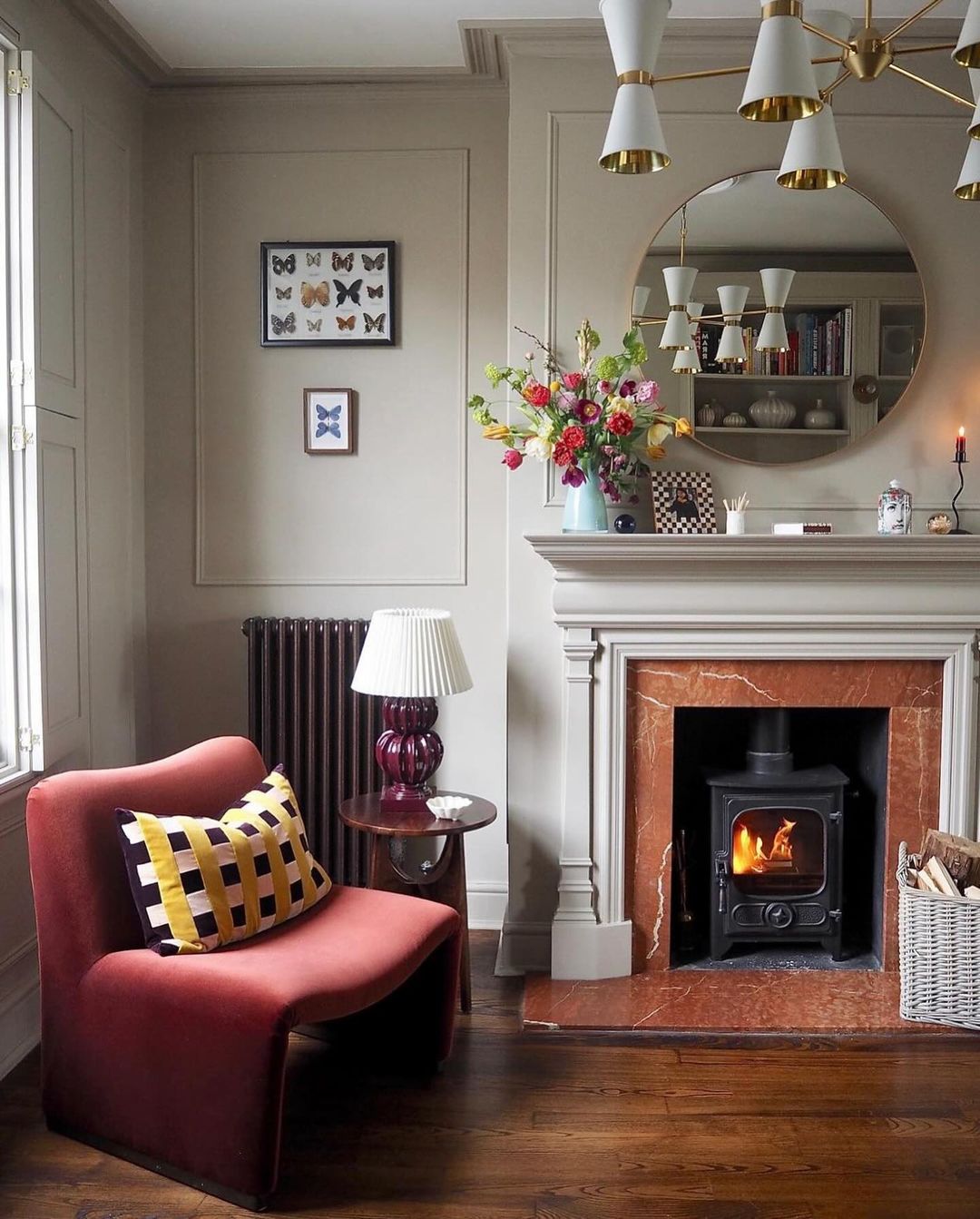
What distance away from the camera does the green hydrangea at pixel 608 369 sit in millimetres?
3004

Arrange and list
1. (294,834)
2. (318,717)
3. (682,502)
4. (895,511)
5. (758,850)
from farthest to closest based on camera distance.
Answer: (318,717)
(758,850)
(682,502)
(895,511)
(294,834)

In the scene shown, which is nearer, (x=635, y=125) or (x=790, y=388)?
(x=635, y=125)

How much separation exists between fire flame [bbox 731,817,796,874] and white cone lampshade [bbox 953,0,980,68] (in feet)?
7.55

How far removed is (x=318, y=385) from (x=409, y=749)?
1.34 meters

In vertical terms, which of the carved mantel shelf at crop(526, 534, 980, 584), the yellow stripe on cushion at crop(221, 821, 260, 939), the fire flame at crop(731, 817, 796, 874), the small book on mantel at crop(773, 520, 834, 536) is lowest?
the fire flame at crop(731, 817, 796, 874)

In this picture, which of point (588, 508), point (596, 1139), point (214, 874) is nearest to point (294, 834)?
point (214, 874)

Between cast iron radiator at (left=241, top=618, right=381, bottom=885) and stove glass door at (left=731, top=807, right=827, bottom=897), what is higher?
cast iron radiator at (left=241, top=618, right=381, bottom=885)

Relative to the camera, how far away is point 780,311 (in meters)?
3.21

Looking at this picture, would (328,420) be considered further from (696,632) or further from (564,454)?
(696,632)

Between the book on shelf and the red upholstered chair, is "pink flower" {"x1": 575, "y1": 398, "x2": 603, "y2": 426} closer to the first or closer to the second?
the book on shelf

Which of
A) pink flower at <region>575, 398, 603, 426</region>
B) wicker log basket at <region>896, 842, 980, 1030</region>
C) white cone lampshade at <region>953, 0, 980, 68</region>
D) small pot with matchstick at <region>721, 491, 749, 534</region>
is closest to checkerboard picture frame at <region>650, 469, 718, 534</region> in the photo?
small pot with matchstick at <region>721, 491, 749, 534</region>

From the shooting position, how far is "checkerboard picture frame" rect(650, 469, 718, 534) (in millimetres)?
3256

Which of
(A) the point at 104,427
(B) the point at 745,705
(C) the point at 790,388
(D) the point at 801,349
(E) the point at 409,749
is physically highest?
(D) the point at 801,349

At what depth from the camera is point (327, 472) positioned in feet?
12.1
